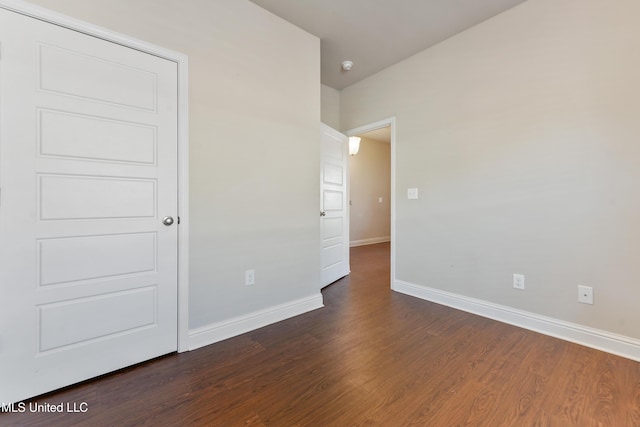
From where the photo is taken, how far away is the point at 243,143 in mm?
2180

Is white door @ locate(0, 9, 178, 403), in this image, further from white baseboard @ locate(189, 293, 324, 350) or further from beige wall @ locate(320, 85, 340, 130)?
beige wall @ locate(320, 85, 340, 130)

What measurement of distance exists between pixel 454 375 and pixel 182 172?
86.6 inches

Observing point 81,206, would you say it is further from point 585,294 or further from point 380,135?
point 380,135

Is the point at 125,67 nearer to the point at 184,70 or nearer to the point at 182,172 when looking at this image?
the point at 184,70

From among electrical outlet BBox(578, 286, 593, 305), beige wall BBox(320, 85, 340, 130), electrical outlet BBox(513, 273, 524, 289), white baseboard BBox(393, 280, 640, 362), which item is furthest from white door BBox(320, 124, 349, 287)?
electrical outlet BBox(578, 286, 593, 305)

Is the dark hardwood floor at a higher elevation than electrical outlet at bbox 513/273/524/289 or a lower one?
lower

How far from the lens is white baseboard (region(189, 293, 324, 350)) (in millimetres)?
1968

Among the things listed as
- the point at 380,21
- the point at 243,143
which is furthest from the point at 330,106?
the point at 243,143

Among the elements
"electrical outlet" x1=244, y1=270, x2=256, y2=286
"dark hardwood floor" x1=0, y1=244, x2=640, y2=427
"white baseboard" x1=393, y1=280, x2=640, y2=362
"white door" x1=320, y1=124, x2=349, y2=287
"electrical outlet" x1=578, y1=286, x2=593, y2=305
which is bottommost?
"dark hardwood floor" x1=0, y1=244, x2=640, y2=427

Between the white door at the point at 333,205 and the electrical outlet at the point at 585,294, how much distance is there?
89.6 inches

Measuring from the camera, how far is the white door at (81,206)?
1384 mm

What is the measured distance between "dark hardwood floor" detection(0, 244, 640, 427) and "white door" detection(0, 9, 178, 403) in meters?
0.27

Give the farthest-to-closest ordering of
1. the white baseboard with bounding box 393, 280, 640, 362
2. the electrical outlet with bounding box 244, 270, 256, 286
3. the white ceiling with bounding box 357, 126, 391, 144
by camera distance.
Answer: the white ceiling with bounding box 357, 126, 391, 144 < the electrical outlet with bounding box 244, 270, 256, 286 < the white baseboard with bounding box 393, 280, 640, 362

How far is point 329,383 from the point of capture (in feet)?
5.09
